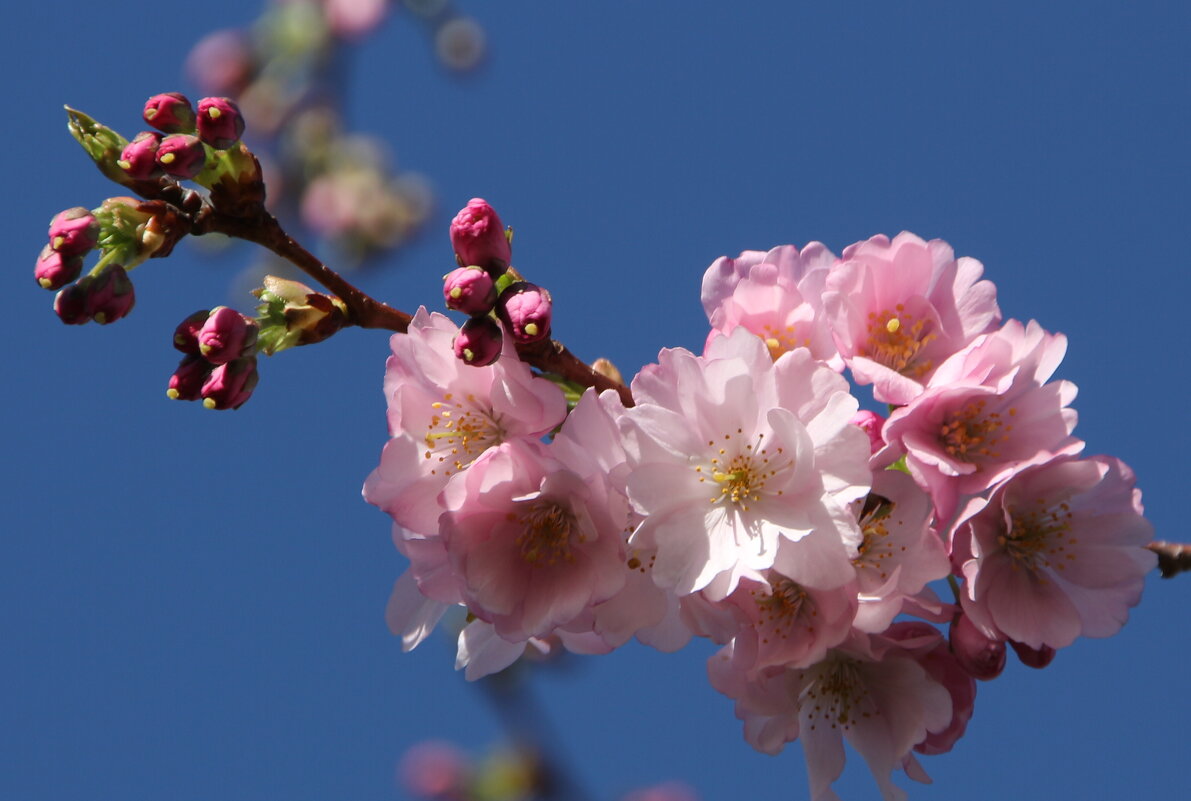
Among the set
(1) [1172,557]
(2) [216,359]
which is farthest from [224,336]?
(1) [1172,557]

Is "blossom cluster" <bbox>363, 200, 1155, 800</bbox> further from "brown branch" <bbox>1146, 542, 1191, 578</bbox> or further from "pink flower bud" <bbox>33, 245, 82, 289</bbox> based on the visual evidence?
"pink flower bud" <bbox>33, 245, 82, 289</bbox>

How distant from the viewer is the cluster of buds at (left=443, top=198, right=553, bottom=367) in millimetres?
1572

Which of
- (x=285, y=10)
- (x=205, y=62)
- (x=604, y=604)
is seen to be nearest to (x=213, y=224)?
(x=604, y=604)

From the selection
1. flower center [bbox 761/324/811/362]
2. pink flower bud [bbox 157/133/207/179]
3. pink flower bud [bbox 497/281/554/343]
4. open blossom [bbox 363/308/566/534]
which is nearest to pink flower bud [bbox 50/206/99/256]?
pink flower bud [bbox 157/133/207/179]

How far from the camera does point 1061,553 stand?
168cm

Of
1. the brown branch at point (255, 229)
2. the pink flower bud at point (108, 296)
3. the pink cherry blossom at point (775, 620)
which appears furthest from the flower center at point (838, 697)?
the pink flower bud at point (108, 296)

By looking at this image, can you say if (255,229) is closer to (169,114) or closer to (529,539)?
(169,114)

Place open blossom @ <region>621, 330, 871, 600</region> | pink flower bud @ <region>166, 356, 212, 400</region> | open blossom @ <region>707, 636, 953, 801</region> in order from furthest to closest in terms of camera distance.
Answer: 1. open blossom @ <region>707, 636, 953, 801</region>
2. pink flower bud @ <region>166, 356, 212, 400</region>
3. open blossom @ <region>621, 330, 871, 600</region>

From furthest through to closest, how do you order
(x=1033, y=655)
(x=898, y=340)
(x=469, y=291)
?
(x=898, y=340) → (x=1033, y=655) → (x=469, y=291)

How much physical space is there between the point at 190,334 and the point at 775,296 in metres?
0.84

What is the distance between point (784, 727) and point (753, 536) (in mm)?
392

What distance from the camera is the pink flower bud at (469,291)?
5.14ft

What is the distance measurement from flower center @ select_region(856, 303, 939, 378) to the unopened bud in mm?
1012

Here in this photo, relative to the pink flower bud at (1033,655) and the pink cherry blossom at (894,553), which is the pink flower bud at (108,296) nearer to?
the pink cherry blossom at (894,553)
